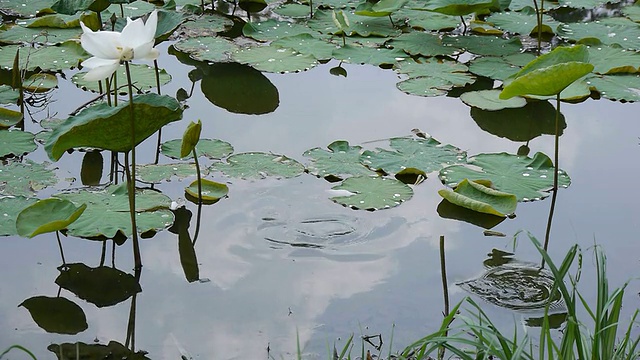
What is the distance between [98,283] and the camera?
273 centimetres

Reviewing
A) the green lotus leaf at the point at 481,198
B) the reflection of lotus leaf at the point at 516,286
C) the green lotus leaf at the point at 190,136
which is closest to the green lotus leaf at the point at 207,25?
the green lotus leaf at the point at 190,136

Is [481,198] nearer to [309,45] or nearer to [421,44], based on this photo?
[421,44]

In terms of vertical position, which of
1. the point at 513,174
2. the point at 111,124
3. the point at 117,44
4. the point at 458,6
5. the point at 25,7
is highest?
the point at 117,44

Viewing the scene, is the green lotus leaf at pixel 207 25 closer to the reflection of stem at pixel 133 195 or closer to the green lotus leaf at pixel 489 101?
the green lotus leaf at pixel 489 101

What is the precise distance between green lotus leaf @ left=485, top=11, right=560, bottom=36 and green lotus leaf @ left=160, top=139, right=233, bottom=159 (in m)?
2.32

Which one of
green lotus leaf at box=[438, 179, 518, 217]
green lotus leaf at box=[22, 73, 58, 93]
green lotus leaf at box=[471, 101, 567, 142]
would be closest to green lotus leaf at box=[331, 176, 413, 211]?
green lotus leaf at box=[438, 179, 518, 217]

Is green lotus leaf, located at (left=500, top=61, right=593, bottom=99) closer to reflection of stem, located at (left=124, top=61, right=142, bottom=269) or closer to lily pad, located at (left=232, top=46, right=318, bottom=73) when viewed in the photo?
reflection of stem, located at (left=124, top=61, right=142, bottom=269)

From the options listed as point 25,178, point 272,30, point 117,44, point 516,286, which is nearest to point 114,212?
point 25,178

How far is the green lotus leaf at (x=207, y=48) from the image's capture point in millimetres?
4711

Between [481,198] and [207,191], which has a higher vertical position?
[481,198]

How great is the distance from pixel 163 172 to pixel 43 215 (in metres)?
0.68

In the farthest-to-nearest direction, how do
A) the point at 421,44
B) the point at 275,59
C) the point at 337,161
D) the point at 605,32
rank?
the point at 605,32 < the point at 421,44 < the point at 275,59 < the point at 337,161

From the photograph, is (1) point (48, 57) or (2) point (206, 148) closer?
(2) point (206, 148)

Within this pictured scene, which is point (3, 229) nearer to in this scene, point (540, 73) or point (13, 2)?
point (540, 73)
